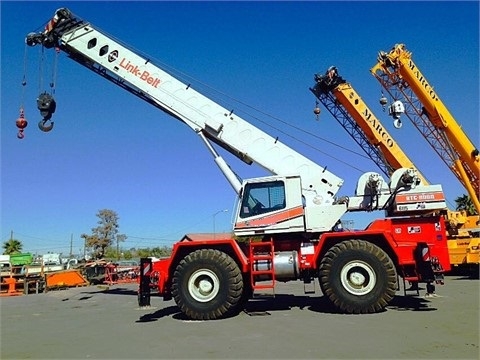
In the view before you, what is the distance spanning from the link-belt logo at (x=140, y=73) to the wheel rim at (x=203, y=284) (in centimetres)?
580

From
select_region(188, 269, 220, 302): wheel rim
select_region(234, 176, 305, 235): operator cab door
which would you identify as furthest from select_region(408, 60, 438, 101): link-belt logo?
select_region(188, 269, 220, 302): wheel rim

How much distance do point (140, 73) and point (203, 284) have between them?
6.55 m

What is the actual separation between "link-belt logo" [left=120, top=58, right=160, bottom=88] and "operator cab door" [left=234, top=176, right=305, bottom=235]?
4.30 meters

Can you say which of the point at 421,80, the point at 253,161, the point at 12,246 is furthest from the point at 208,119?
the point at 12,246

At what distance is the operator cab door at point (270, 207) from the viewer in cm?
1069

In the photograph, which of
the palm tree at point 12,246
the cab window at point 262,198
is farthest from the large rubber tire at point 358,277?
the palm tree at point 12,246

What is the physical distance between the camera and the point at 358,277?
9750 millimetres

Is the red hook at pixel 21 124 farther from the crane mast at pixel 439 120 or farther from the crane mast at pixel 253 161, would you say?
the crane mast at pixel 439 120

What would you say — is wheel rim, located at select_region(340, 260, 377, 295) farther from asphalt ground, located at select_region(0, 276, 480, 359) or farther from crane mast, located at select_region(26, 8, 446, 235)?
crane mast, located at select_region(26, 8, 446, 235)

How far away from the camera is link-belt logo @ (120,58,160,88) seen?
1294cm

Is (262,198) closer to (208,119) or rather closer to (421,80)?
(208,119)

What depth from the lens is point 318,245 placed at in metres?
10.3

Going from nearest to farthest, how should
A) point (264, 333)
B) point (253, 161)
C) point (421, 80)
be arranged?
point (264, 333) < point (253, 161) < point (421, 80)

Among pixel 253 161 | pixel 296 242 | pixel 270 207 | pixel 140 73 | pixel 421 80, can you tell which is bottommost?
pixel 296 242
